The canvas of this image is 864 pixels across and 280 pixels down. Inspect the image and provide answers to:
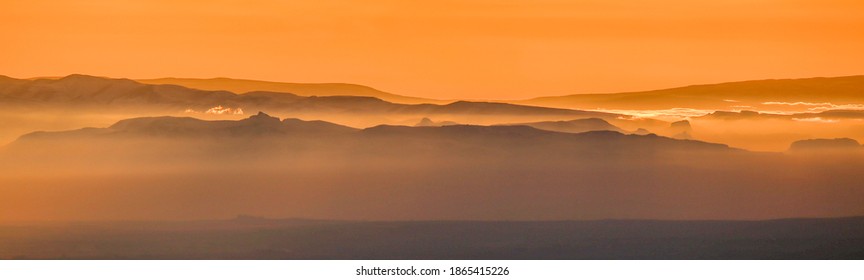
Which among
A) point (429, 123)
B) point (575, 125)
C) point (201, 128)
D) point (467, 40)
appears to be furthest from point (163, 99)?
point (575, 125)

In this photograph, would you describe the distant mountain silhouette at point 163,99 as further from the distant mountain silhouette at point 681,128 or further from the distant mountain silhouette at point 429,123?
the distant mountain silhouette at point 681,128

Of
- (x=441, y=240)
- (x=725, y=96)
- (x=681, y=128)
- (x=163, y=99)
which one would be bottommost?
(x=441, y=240)

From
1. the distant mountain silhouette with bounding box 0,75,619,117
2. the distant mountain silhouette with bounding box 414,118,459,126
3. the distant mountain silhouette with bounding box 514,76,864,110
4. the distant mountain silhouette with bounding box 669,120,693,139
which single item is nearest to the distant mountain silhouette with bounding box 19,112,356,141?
the distant mountain silhouette with bounding box 0,75,619,117

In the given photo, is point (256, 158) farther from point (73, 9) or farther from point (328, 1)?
point (73, 9)

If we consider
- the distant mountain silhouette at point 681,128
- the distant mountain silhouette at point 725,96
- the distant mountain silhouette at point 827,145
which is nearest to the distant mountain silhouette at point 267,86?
the distant mountain silhouette at point 725,96

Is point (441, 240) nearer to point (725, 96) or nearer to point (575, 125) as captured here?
point (575, 125)
